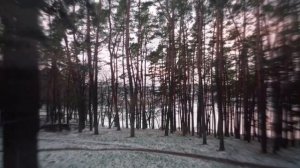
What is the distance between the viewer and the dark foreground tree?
14.4 ft

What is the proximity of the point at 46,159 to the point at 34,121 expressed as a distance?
36.0 feet

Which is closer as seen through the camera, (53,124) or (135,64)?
(53,124)

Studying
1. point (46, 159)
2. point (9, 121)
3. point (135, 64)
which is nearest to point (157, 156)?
point (46, 159)

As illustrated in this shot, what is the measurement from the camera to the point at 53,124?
Result: 27.5 meters

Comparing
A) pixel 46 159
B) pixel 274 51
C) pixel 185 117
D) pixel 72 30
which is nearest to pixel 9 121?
pixel 72 30

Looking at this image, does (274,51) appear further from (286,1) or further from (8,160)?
(8,160)

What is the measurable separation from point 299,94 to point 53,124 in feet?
86.1

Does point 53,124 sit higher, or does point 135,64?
point 135,64

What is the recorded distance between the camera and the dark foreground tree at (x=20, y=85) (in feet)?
14.4

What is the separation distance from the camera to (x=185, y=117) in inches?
1201

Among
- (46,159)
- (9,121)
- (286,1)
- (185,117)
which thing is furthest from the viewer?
(185,117)

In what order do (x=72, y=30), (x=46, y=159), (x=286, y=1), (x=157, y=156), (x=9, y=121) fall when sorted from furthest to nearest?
(x=157, y=156) < (x=46, y=159) < (x=72, y=30) < (x=9, y=121) < (x=286, y=1)

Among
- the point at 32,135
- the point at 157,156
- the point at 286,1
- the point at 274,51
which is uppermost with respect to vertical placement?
the point at 286,1

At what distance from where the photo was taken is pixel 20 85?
4.43m
